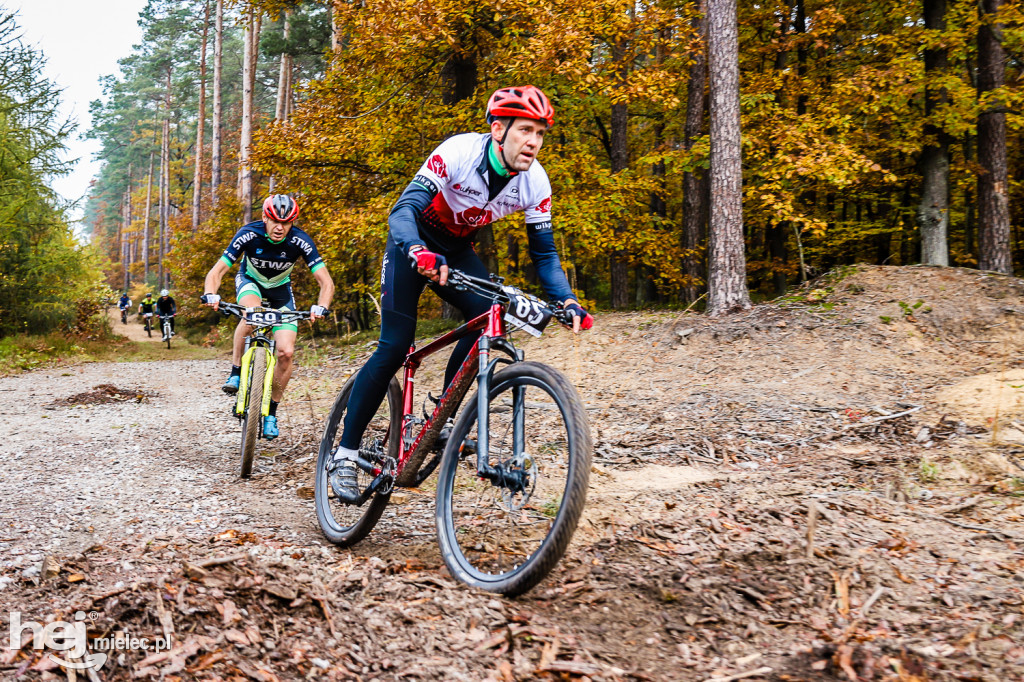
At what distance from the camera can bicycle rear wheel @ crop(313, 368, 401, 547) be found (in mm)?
3734

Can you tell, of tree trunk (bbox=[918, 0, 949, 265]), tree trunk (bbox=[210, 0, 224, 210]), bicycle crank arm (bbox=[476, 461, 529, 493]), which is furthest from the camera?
tree trunk (bbox=[210, 0, 224, 210])

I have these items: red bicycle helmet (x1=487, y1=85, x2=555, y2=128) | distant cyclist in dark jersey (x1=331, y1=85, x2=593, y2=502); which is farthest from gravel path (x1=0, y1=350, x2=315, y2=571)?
red bicycle helmet (x1=487, y1=85, x2=555, y2=128)

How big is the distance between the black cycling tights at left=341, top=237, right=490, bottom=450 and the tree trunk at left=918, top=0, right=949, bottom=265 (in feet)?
43.1

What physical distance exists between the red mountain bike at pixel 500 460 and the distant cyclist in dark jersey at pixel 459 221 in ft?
0.62

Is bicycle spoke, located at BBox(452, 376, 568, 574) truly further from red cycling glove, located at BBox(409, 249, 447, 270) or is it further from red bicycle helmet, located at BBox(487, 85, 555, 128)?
red bicycle helmet, located at BBox(487, 85, 555, 128)

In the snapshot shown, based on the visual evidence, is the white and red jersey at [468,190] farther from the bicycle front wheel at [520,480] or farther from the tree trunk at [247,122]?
the tree trunk at [247,122]

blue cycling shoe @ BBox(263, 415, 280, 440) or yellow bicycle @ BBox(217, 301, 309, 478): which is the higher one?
yellow bicycle @ BBox(217, 301, 309, 478)

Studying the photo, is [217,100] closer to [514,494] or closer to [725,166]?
[725,166]

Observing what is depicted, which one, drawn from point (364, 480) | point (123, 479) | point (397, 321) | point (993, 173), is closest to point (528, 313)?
point (397, 321)

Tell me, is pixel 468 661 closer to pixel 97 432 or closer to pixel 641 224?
pixel 97 432

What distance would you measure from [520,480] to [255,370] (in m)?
3.76

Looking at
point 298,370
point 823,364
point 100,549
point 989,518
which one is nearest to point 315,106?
point 298,370

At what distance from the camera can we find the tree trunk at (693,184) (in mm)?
15266

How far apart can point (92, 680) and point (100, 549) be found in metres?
1.39
